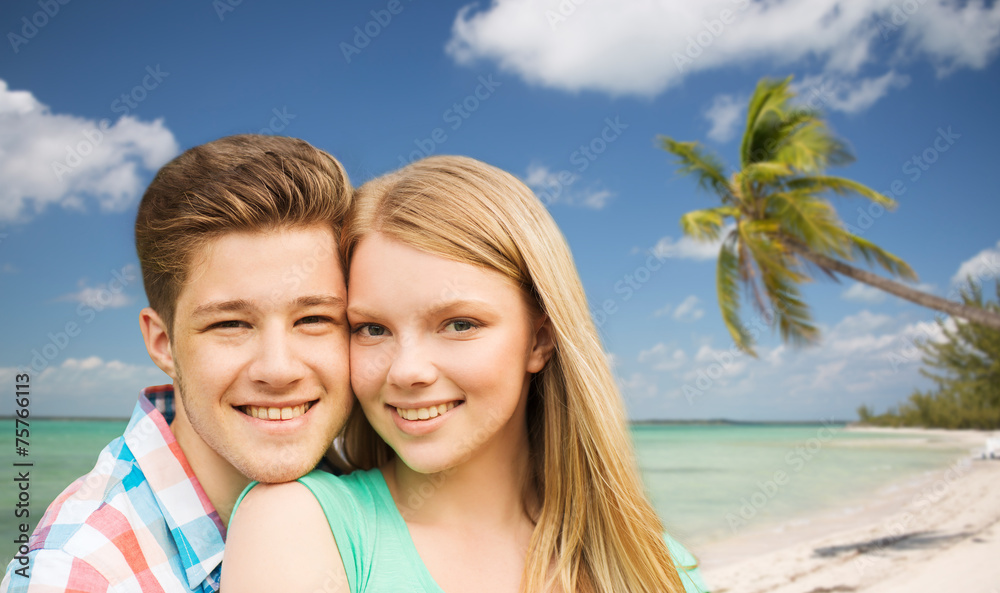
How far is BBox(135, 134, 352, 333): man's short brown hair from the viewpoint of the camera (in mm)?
2227

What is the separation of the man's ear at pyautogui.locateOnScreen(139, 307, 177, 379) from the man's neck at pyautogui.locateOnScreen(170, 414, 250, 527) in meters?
0.31

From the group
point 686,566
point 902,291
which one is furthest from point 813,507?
point 686,566

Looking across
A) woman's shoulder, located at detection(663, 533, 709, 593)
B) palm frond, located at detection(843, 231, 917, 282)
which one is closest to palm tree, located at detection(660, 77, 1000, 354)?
palm frond, located at detection(843, 231, 917, 282)

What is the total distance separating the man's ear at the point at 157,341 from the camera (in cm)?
252

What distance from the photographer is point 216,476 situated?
2.39 meters

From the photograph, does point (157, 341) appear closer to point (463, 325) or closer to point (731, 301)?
point (463, 325)

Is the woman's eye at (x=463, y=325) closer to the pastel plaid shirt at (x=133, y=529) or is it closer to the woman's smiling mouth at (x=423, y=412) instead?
the woman's smiling mouth at (x=423, y=412)

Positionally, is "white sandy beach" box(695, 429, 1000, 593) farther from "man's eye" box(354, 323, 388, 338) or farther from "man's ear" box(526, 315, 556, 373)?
"man's eye" box(354, 323, 388, 338)

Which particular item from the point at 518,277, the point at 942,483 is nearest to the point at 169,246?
the point at 518,277

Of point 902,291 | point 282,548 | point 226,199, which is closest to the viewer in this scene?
point 282,548

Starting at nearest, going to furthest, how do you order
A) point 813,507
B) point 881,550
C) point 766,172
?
point 881,550
point 766,172
point 813,507

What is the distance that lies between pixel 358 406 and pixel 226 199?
872mm

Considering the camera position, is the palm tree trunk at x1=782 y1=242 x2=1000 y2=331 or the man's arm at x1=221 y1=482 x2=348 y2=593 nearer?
the man's arm at x1=221 y1=482 x2=348 y2=593

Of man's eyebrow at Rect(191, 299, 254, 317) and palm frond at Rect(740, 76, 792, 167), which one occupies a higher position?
palm frond at Rect(740, 76, 792, 167)
